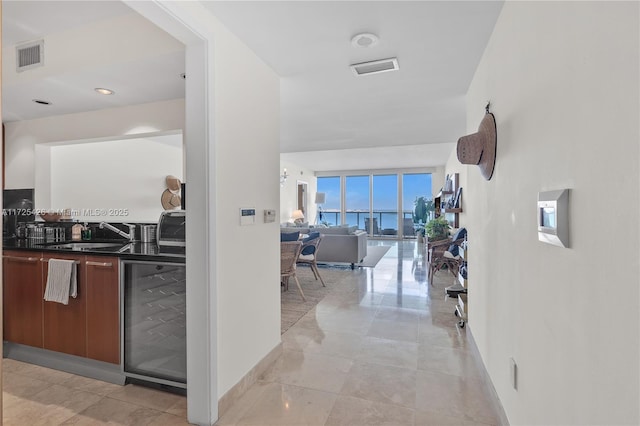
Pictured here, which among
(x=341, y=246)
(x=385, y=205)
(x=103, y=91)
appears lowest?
(x=341, y=246)

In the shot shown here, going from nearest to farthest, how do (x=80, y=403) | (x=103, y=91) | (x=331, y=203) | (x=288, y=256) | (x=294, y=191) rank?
(x=80, y=403)
(x=103, y=91)
(x=288, y=256)
(x=294, y=191)
(x=331, y=203)

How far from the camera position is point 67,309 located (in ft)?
8.04

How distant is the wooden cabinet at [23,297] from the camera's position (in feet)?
8.46

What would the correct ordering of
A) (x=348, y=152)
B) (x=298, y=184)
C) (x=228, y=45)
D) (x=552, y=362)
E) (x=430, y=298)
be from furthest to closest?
(x=298, y=184) < (x=348, y=152) < (x=430, y=298) < (x=228, y=45) < (x=552, y=362)

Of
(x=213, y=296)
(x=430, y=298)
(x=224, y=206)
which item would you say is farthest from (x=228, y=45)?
(x=430, y=298)

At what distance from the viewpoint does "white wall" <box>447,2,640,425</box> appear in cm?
79

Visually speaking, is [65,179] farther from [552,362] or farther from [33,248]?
[552,362]

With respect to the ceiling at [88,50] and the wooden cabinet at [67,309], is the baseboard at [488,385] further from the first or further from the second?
the ceiling at [88,50]

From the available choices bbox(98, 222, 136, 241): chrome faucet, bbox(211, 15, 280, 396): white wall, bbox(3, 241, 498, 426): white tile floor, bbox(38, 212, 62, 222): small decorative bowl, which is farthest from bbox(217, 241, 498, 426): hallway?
bbox(38, 212, 62, 222): small decorative bowl

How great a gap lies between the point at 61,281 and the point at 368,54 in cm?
274

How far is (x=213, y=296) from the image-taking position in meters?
A: 1.89

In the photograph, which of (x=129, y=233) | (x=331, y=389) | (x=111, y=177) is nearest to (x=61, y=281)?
(x=129, y=233)

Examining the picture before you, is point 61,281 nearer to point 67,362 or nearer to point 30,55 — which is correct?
point 67,362

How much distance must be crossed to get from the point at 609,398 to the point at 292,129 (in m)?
4.26
